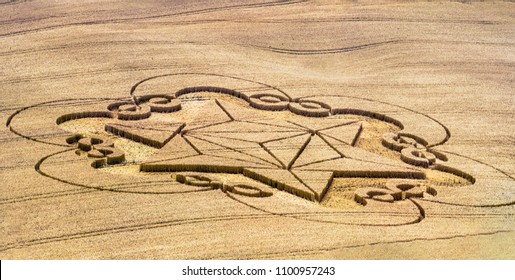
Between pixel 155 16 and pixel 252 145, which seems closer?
pixel 252 145

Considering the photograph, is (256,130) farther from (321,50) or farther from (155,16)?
(155,16)

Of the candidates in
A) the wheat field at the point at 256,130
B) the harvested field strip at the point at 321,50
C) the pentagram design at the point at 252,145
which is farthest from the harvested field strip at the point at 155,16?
the pentagram design at the point at 252,145

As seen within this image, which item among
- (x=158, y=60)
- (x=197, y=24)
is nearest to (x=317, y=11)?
(x=197, y=24)

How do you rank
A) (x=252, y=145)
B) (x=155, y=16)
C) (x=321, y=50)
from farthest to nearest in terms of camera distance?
(x=155, y=16) < (x=321, y=50) < (x=252, y=145)

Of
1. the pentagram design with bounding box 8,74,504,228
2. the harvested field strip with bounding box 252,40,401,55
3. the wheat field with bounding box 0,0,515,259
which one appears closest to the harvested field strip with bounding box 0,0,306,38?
the wheat field with bounding box 0,0,515,259

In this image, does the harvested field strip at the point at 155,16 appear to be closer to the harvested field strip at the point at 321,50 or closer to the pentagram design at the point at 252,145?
the harvested field strip at the point at 321,50

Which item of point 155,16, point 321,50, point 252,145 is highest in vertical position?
point 155,16

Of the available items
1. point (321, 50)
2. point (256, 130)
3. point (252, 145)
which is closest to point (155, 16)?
point (321, 50)

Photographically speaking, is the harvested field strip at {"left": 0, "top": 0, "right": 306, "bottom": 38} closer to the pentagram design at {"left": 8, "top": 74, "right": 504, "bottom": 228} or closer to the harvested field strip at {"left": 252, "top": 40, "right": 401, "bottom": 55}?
the harvested field strip at {"left": 252, "top": 40, "right": 401, "bottom": 55}

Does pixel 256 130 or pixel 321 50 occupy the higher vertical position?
pixel 321 50
